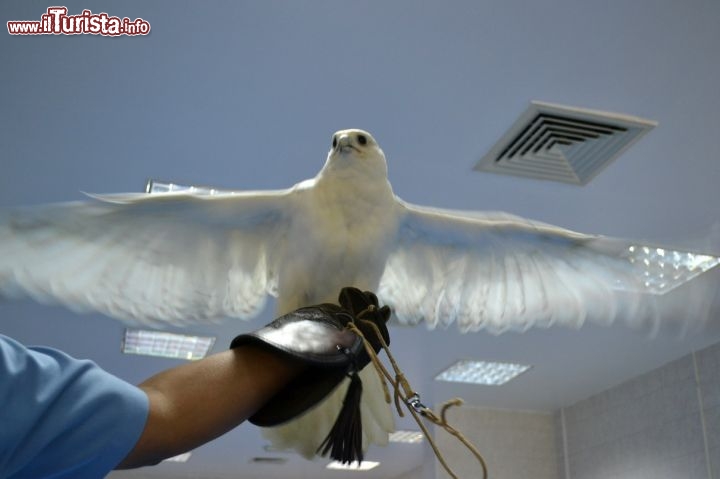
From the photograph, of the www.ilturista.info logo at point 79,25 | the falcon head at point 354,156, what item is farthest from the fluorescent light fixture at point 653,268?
the www.ilturista.info logo at point 79,25

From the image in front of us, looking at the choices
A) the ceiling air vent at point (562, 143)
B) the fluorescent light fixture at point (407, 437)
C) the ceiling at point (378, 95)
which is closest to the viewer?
the ceiling at point (378, 95)

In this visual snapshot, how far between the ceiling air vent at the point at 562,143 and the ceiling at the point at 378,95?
43 mm

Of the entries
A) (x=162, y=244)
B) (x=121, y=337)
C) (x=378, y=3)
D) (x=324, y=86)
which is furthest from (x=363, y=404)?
(x=121, y=337)

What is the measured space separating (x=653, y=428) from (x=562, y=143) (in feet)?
9.45

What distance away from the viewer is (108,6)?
6.57ft

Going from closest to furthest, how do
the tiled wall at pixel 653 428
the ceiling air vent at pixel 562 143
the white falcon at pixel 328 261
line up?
the white falcon at pixel 328 261 → the ceiling air vent at pixel 562 143 → the tiled wall at pixel 653 428

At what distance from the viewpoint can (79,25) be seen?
205cm

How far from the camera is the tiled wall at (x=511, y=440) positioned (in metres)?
5.60

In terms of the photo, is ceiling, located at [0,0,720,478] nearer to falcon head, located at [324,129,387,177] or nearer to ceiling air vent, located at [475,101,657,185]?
ceiling air vent, located at [475,101,657,185]

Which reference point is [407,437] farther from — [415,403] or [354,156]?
[415,403]

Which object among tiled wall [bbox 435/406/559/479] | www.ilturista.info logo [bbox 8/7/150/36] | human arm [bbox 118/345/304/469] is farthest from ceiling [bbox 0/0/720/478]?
tiled wall [bbox 435/406/559/479]

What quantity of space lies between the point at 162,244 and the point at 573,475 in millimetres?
4745

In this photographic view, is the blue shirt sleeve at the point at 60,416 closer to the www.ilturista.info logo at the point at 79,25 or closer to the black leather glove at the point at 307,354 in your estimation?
the black leather glove at the point at 307,354

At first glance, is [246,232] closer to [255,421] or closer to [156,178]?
[255,421]
